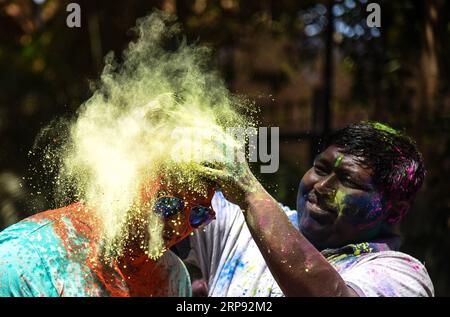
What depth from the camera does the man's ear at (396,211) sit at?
1.92m

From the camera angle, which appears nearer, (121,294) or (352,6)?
(121,294)

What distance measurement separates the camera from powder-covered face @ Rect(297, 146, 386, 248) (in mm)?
1837

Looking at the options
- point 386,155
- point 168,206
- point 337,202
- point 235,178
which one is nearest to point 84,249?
point 168,206

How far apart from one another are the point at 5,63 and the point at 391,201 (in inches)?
147

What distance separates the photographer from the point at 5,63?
492 cm

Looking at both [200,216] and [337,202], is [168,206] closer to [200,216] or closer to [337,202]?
[200,216]

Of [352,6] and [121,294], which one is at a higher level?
[352,6]

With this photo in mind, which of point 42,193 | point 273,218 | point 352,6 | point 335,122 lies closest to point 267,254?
point 273,218

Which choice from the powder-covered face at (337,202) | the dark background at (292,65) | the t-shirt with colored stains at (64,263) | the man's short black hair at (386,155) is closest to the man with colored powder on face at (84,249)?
the t-shirt with colored stains at (64,263)

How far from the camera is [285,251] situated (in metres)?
1.53

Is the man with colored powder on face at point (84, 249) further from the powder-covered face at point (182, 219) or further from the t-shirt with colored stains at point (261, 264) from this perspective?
the t-shirt with colored stains at point (261, 264)

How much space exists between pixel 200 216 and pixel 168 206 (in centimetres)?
10

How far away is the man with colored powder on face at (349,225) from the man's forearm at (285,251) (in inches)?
1.4

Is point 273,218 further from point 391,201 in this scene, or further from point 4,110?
point 4,110
